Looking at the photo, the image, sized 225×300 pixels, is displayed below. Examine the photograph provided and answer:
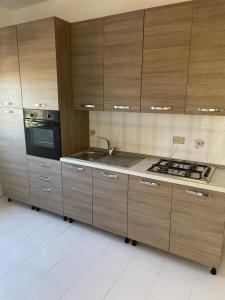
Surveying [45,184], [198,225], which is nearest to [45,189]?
[45,184]

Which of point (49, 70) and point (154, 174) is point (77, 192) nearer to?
point (154, 174)

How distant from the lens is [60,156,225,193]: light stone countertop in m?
1.78

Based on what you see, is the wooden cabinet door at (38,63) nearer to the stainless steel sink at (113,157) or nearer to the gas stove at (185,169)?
the stainless steel sink at (113,157)

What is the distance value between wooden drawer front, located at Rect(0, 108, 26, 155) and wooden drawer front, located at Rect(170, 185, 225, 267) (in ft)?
6.34

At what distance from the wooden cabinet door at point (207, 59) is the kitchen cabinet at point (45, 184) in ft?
5.26

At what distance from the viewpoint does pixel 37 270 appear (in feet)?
6.45

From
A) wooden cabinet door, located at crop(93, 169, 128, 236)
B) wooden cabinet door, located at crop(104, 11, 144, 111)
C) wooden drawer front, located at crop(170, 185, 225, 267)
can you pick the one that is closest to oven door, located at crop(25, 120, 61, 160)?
wooden cabinet door, located at crop(93, 169, 128, 236)

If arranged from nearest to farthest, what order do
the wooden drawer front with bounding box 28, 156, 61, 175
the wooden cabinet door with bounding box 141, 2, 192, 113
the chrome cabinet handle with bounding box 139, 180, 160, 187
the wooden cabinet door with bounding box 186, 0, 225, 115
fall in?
the wooden cabinet door with bounding box 186, 0, 225, 115 < the wooden cabinet door with bounding box 141, 2, 192, 113 < the chrome cabinet handle with bounding box 139, 180, 160, 187 < the wooden drawer front with bounding box 28, 156, 61, 175

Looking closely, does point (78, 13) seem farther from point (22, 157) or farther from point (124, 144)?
point (22, 157)

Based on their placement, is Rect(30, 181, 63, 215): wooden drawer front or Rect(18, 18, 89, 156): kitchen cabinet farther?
Rect(30, 181, 63, 215): wooden drawer front

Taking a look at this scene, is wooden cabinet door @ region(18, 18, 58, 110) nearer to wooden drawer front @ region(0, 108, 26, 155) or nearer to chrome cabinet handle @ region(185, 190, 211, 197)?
wooden drawer front @ region(0, 108, 26, 155)

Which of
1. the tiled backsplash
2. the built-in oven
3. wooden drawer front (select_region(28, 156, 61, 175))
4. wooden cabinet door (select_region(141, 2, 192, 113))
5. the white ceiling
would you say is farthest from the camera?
the white ceiling

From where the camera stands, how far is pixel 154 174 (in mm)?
1998

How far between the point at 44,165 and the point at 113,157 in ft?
2.69
